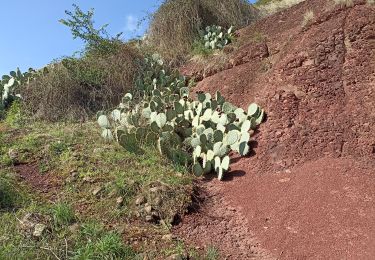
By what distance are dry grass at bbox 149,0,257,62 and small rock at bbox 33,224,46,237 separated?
525 centimetres

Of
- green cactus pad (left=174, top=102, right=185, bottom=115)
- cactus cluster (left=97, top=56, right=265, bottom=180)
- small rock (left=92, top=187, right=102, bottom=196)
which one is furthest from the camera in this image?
green cactus pad (left=174, top=102, right=185, bottom=115)

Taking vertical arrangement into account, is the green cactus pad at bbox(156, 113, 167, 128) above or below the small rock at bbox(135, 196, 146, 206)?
above

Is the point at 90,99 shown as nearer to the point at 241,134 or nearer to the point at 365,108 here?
the point at 241,134

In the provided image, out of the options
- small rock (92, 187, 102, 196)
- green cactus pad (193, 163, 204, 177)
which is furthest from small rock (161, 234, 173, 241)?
green cactus pad (193, 163, 204, 177)

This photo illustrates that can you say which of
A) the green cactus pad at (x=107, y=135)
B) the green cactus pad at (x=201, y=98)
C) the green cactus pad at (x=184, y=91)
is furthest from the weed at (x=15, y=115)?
the green cactus pad at (x=201, y=98)

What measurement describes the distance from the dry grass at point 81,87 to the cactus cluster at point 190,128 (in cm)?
103

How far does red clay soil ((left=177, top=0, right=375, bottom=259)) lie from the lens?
189 inches

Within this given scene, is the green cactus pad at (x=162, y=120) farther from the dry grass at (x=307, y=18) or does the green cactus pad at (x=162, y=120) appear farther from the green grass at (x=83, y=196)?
the dry grass at (x=307, y=18)

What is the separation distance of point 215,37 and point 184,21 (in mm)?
1063

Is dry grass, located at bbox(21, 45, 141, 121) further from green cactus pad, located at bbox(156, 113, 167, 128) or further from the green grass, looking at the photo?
green cactus pad, located at bbox(156, 113, 167, 128)

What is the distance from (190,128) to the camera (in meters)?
6.74

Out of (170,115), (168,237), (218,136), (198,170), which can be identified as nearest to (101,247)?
(168,237)

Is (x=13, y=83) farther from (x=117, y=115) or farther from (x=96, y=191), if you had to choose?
(x=96, y=191)

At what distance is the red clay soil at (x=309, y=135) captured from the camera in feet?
15.7
